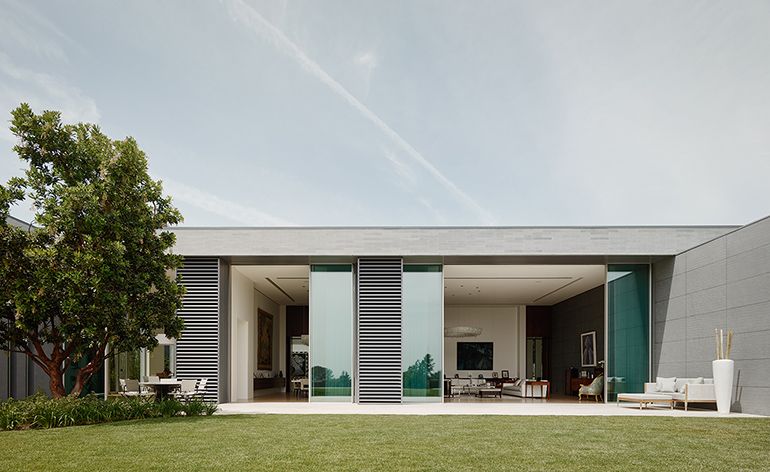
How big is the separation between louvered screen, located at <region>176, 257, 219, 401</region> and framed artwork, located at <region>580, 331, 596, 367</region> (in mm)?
11675

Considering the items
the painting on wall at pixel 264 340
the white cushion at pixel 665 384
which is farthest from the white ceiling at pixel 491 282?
the white cushion at pixel 665 384

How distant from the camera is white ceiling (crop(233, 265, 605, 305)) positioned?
56.4 ft

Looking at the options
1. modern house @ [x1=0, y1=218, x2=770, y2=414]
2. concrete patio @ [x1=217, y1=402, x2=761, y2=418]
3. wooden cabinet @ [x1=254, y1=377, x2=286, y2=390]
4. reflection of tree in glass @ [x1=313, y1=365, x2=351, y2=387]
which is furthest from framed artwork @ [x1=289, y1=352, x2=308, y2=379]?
concrete patio @ [x1=217, y1=402, x2=761, y2=418]

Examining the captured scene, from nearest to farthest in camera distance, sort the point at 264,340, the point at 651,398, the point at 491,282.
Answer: the point at 651,398
the point at 491,282
the point at 264,340

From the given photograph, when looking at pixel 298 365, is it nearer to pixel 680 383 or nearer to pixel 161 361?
pixel 161 361

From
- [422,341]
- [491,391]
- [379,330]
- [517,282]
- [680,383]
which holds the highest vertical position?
[517,282]

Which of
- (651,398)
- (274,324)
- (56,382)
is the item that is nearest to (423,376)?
(651,398)

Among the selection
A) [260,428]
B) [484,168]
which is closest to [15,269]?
[260,428]

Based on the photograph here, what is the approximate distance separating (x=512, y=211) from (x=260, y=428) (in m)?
15.4

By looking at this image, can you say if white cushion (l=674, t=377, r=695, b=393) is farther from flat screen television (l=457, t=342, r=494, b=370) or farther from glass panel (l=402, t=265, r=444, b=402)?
flat screen television (l=457, t=342, r=494, b=370)

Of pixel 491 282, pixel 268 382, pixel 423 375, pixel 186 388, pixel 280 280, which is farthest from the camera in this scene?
pixel 268 382

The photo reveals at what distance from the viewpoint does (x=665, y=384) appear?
14.4 m

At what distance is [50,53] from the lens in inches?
578

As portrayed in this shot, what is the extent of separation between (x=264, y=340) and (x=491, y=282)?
700 cm
